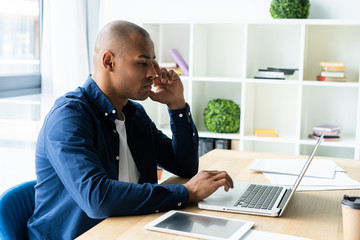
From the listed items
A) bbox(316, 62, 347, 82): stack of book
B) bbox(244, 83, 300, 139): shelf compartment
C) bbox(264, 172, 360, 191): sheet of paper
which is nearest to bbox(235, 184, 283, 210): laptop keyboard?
bbox(264, 172, 360, 191): sheet of paper

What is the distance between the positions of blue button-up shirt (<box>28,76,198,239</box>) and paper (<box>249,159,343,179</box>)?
0.29 m

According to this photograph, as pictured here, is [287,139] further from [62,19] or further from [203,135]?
[62,19]

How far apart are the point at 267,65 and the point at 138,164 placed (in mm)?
2152

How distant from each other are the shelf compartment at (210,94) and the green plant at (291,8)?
665mm

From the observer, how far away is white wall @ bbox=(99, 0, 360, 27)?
11.5 ft

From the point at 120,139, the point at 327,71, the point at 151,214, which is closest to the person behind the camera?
the point at 151,214

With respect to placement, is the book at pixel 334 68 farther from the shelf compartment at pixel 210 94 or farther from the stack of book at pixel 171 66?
the stack of book at pixel 171 66

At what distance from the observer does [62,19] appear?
3.46m

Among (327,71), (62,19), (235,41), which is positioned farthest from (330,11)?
(62,19)

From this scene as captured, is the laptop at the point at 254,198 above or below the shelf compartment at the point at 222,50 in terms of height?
below

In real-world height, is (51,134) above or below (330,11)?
below

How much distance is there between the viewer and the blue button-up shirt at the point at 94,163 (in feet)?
4.33

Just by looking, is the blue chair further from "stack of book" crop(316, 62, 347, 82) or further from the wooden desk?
"stack of book" crop(316, 62, 347, 82)

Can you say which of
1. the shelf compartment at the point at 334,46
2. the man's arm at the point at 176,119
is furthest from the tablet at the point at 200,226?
the shelf compartment at the point at 334,46
